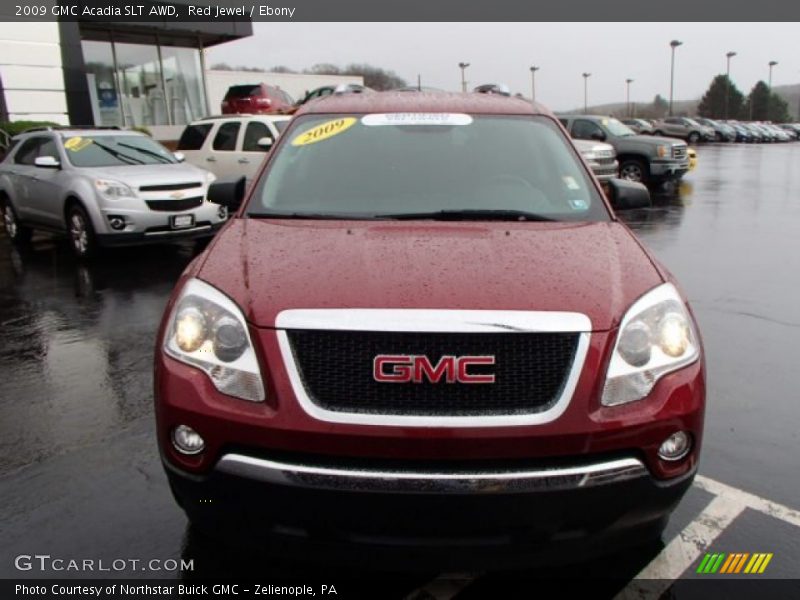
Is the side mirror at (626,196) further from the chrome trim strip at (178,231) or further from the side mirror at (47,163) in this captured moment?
the side mirror at (47,163)

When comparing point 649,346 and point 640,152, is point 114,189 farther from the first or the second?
point 640,152

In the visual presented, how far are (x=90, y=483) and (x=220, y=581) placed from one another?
3.56 ft

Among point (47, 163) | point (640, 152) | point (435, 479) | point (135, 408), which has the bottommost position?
point (135, 408)

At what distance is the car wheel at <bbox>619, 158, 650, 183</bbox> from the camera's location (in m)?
17.6

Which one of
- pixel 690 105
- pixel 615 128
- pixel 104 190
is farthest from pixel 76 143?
pixel 690 105

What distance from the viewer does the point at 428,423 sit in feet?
6.90

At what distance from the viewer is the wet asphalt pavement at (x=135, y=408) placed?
9.34 feet

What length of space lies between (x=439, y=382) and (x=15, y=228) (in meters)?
10.4

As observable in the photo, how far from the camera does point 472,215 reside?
126 inches

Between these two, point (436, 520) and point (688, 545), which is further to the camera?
point (688, 545)

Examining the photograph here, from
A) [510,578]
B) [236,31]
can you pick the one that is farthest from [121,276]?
[236,31]

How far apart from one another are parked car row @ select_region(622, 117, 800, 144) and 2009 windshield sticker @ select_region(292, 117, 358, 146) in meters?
45.1

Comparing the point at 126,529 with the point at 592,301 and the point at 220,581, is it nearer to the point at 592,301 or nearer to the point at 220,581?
the point at 220,581

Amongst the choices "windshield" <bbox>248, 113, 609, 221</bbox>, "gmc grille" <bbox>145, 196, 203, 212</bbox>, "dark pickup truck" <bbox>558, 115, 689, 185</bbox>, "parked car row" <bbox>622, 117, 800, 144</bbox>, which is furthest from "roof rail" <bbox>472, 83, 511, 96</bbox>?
"parked car row" <bbox>622, 117, 800, 144</bbox>
